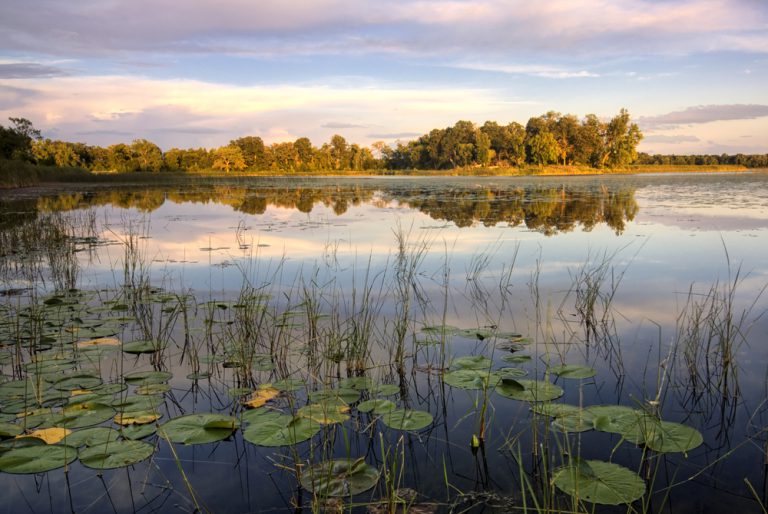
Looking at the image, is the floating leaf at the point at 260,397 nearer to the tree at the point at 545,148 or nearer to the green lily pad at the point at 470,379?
the green lily pad at the point at 470,379

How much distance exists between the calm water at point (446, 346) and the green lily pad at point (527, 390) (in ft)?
0.28

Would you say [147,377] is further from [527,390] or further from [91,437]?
[527,390]

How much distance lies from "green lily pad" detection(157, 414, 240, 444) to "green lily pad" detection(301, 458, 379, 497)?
0.72m

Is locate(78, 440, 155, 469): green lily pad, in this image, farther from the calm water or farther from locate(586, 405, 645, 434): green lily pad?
locate(586, 405, 645, 434): green lily pad

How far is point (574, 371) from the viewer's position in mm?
3848

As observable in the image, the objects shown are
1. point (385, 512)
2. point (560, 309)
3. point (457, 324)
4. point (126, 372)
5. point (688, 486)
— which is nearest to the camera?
point (385, 512)

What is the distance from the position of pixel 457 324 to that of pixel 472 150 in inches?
3459

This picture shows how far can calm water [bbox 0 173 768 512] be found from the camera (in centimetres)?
263

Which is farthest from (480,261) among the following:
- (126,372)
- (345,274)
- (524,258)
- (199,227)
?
(199,227)

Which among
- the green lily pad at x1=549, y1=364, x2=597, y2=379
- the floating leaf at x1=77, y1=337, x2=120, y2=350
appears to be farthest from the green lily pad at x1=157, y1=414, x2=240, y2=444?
the green lily pad at x1=549, y1=364, x2=597, y2=379

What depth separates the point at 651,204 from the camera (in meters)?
18.0

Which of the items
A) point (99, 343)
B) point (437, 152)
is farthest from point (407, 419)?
point (437, 152)

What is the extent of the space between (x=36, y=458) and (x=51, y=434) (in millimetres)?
279

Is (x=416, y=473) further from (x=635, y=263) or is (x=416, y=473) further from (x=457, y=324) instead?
(x=635, y=263)
